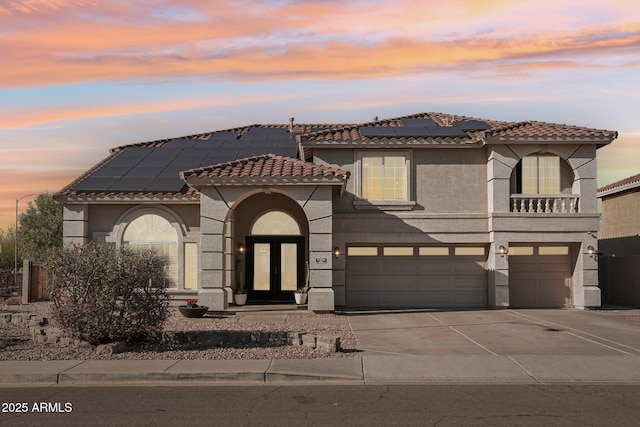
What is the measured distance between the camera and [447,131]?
2622 cm

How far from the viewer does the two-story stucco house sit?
25.0 m

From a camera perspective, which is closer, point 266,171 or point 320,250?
point 320,250

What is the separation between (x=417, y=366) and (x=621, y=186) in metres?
23.9

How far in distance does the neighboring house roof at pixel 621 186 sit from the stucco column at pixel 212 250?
65.0ft

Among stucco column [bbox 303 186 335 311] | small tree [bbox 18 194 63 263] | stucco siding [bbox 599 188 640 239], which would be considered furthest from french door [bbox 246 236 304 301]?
small tree [bbox 18 194 63 263]

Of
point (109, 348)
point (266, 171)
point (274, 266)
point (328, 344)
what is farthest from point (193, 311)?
point (328, 344)

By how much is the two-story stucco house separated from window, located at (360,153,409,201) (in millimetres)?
38

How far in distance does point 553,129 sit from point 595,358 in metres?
13.2

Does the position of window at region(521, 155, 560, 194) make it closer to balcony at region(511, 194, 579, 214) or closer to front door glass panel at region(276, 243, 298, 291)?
balcony at region(511, 194, 579, 214)

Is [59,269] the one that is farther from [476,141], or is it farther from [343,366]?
[476,141]

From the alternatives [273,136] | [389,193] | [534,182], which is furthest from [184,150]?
[534,182]

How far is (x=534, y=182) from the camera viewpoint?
25.4m

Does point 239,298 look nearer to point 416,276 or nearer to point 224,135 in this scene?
point 416,276

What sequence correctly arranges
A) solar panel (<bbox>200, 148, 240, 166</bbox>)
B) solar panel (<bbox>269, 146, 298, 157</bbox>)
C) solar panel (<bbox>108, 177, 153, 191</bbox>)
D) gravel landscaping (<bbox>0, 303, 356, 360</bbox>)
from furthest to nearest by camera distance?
solar panel (<bbox>269, 146, 298, 157</bbox>) < solar panel (<bbox>200, 148, 240, 166</bbox>) < solar panel (<bbox>108, 177, 153, 191</bbox>) < gravel landscaping (<bbox>0, 303, 356, 360</bbox>)
